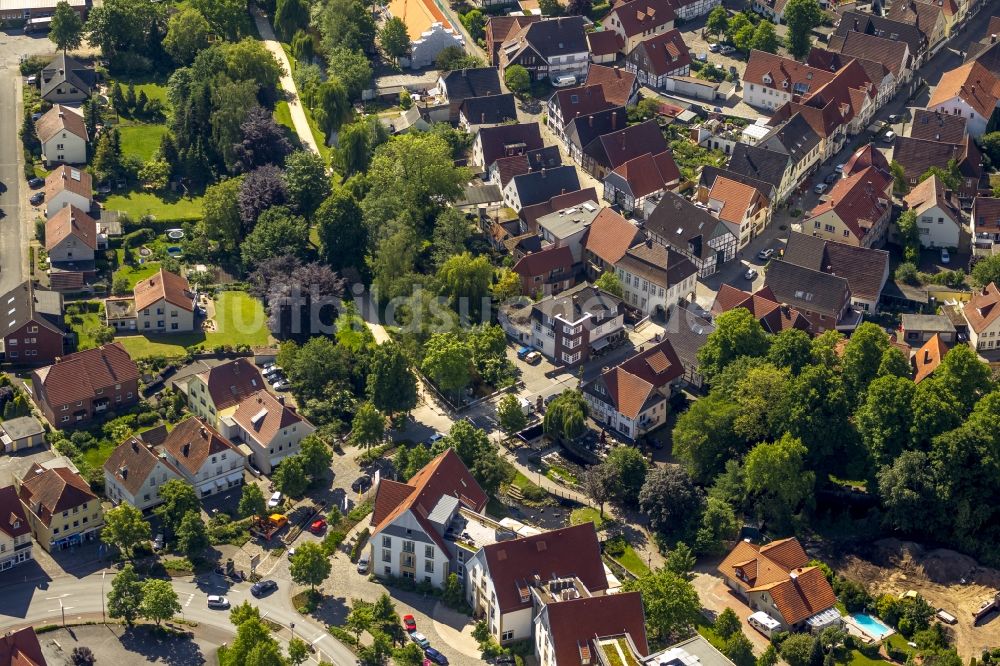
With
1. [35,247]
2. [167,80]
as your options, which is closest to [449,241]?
[35,247]

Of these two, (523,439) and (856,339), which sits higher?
(856,339)

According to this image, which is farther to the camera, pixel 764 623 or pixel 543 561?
pixel 764 623

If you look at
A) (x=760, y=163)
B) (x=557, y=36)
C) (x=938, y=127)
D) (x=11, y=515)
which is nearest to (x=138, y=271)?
(x=11, y=515)

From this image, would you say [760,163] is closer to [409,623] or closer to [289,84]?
[289,84]

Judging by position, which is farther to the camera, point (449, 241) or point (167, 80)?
point (167, 80)

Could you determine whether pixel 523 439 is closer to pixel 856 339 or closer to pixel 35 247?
pixel 856 339

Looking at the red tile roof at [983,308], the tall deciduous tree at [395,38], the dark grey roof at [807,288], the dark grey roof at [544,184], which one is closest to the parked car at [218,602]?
the dark grey roof at [544,184]

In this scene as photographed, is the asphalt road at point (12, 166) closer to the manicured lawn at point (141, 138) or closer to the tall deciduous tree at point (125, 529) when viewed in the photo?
the manicured lawn at point (141, 138)

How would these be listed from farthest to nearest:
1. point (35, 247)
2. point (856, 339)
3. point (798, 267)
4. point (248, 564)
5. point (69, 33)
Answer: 1. point (69, 33)
2. point (35, 247)
3. point (798, 267)
4. point (856, 339)
5. point (248, 564)
